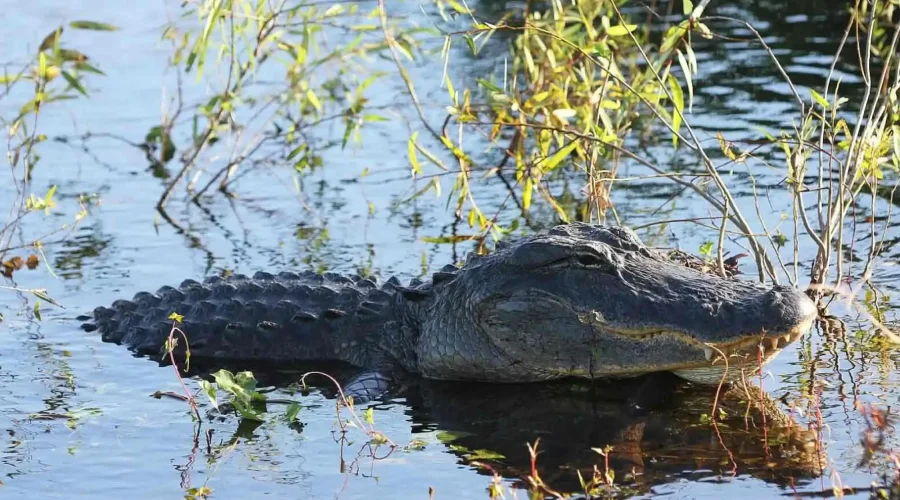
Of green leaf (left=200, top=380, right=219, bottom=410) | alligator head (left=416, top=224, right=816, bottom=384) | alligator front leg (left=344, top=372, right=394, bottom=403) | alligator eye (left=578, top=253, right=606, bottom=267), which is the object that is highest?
alligator eye (left=578, top=253, right=606, bottom=267)

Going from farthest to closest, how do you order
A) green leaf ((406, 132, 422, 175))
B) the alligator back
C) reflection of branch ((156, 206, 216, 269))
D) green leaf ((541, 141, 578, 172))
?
reflection of branch ((156, 206, 216, 269))
green leaf ((541, 141, 578, 172))
green leaf ((406, 132, 422, 175))
the alligator back

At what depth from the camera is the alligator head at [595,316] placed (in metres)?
4.95

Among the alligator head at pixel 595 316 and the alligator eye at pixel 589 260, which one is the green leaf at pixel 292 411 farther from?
the alligator eye at pixel 589 260

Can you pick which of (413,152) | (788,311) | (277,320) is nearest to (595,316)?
(788,311)

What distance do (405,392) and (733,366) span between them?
144 centimetres

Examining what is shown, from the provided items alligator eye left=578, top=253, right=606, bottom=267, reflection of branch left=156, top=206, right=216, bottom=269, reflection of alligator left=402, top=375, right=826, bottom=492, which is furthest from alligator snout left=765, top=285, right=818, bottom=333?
reflection of branch left=156, top=206, right=216, bottom=269

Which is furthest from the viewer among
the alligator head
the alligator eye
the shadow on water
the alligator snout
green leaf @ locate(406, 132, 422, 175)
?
green leaf @ locate(406, 132, 422, 175)

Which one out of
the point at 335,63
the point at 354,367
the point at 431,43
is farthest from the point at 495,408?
the point at 431,43

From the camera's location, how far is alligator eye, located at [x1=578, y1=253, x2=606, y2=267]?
17.5 ft

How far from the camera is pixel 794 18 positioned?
12.8 meters

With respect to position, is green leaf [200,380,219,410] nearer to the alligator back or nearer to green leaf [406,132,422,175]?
the alligator back

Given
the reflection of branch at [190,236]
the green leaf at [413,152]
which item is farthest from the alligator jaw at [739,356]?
the reflection of branch at [190,236]

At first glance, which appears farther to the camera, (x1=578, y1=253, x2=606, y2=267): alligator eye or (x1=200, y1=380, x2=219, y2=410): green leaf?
(x1=578, y1=253, x2=606, y2=267): alligator eye

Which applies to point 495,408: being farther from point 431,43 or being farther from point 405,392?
point 431,43
